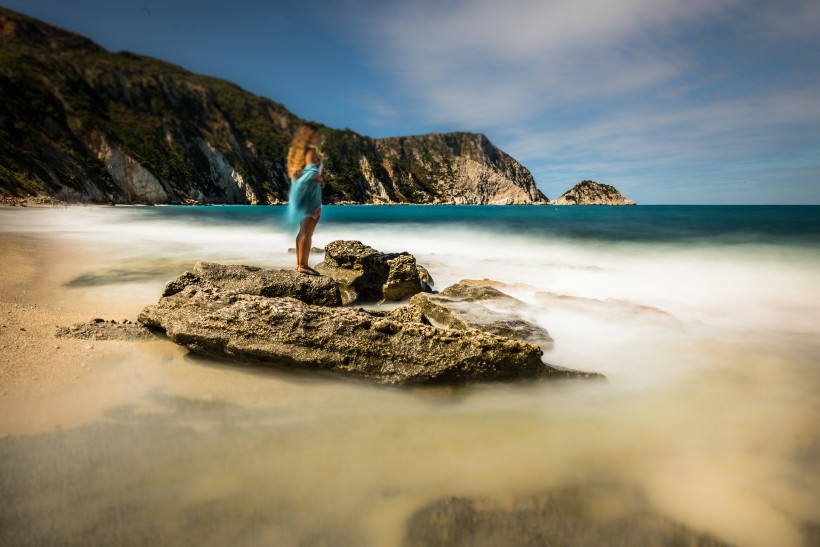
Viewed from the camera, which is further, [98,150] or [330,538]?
[98,150]

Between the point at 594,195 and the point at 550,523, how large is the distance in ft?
693

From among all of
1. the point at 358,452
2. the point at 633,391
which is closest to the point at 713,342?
the point at 633,391

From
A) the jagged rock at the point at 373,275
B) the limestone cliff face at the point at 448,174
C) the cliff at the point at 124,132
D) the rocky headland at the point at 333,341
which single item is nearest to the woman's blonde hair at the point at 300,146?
the jagged rock at the point at 373,275

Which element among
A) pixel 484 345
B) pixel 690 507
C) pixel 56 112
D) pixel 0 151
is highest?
pixel 56 112

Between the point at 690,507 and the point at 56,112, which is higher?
the point at 56,112

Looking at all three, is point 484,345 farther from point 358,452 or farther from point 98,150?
point 98,150

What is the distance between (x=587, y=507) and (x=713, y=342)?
418 centimetres

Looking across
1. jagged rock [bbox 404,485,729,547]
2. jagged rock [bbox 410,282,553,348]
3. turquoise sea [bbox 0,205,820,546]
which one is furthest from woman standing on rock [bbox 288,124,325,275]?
jagged rock [bbox 404,485,729,547]

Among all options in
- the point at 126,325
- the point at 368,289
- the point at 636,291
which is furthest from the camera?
the point at 636,291

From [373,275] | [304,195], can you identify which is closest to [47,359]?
[304,195]

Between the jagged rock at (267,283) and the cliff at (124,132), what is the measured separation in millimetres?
49863

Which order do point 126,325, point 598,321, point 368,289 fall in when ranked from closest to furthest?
point 126,325, point 598,321, point 368,289

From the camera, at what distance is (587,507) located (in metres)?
2.23

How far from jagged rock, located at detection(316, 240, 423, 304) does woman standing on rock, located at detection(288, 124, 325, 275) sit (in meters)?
0.63
